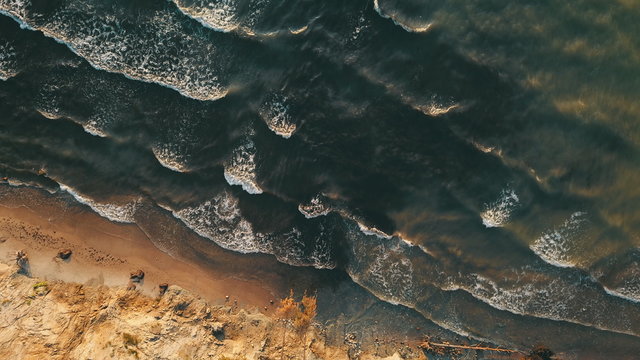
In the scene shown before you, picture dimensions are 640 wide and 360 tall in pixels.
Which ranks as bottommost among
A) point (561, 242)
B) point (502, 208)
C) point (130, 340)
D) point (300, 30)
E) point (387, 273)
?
point (130, 340)

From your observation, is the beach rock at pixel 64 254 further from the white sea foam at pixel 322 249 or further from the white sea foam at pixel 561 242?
the white sea foam at pixel 561 242

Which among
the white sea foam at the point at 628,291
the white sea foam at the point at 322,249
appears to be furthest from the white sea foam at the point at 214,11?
the white sea foam at the point at 628,291

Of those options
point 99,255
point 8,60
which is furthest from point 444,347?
point 8,60

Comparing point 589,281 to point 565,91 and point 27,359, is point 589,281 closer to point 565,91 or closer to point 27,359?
point 565,91

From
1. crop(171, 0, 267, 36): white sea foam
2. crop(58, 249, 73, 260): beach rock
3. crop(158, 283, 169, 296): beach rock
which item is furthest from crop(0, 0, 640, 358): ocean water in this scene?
crop(158, 283, 169, 296): beach rock

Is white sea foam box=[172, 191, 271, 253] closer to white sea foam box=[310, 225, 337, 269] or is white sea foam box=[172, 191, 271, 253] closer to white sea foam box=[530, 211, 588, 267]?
white sea foam box=[310, 225, 337, 269]

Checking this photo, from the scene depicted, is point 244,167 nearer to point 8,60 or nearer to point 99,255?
point 99,255
